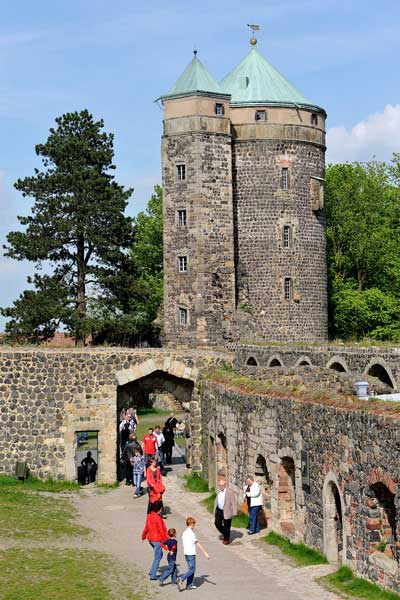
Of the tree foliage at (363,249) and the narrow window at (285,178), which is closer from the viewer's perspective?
the narrow window at (285,178)

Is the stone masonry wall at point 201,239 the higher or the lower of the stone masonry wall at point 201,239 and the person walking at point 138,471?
the higher

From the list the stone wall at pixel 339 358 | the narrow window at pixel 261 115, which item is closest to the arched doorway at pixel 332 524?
the stone wall at pixel 339 358

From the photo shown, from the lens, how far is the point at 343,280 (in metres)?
64.6

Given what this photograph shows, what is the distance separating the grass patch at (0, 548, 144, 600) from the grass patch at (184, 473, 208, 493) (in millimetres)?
7557

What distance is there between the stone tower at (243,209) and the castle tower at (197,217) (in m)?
0.04

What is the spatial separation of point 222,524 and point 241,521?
1.83 meters

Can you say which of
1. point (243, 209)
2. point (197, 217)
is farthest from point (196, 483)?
point (243, 209)

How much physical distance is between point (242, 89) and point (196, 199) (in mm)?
8329

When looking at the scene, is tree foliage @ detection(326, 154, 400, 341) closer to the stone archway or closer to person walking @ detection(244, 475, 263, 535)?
person walking @ detection(244, 475, 263, 535)

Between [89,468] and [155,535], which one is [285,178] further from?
[155,535]

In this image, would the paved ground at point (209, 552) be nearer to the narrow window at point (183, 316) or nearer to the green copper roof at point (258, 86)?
the narrow window at point (183, 316)

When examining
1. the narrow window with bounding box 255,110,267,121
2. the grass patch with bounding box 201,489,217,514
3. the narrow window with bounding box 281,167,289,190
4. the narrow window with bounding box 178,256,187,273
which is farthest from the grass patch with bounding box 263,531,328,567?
the narrow window with bounding box 255,110,267,121

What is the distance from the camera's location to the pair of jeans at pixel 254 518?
2130 centimetres

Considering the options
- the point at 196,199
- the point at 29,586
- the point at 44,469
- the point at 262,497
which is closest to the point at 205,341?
the point at 196,199
